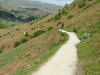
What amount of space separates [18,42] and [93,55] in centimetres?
4048

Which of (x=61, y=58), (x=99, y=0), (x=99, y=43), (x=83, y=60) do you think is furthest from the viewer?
(x=99, y=0)

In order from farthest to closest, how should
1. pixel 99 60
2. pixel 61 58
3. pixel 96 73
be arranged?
pixel 61 58 < pixel 99 60 < pixel 96 73

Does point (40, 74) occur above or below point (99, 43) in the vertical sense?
below

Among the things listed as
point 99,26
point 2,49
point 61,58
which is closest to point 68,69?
point 61,58

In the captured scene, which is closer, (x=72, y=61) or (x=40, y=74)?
(x=40, y=74)

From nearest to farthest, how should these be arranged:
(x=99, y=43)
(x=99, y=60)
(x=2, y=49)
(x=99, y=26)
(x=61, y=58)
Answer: (x=99, y=60), (x=61, y=58), (x=99, y=43), (x=99, y=26), (x=2, y=49)

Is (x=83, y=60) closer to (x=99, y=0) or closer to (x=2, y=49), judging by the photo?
(x=99, y=0)

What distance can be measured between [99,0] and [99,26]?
21065mm

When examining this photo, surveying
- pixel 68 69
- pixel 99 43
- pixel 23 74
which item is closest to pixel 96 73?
pixel 68 69

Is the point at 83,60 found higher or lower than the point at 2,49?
higher

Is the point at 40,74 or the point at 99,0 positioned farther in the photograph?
the point at 99,0

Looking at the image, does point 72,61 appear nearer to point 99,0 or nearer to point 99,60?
point 99,60

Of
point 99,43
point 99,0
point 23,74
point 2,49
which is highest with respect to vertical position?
point 99,0

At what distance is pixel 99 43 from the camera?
715 inches
